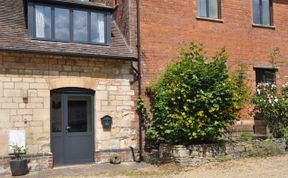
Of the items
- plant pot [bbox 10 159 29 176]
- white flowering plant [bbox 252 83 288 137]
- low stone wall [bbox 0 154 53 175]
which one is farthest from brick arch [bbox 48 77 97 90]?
white flowering plant [bbox 252 83 288 137]

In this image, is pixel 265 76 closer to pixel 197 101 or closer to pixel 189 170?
pixel 197 101

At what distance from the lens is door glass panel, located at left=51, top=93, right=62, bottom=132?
42.0 ft

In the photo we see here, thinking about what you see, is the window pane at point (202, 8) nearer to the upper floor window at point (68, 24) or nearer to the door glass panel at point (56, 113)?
the upper floor window at point (68, 24)

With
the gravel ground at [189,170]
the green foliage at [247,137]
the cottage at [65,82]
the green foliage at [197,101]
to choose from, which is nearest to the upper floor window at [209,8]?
the cottage at [65,82]

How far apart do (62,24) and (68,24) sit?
0.19 metres

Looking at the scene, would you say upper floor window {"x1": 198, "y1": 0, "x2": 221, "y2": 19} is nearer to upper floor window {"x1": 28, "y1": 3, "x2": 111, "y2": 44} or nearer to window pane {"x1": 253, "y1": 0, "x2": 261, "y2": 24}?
window pane {"x1": 253, "y1": 0, "x2": 261, "y2": 24}

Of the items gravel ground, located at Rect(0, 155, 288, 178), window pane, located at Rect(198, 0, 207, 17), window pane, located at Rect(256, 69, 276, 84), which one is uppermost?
window pane, located at Rect(198, 0, 207, 17)

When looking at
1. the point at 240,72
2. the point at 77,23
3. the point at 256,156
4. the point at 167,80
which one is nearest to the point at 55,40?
the point at 77,23

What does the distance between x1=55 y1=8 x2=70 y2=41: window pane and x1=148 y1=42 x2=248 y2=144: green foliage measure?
11.6ft

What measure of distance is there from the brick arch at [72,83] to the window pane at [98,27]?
4.63 feet

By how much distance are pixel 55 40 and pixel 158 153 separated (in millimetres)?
4890

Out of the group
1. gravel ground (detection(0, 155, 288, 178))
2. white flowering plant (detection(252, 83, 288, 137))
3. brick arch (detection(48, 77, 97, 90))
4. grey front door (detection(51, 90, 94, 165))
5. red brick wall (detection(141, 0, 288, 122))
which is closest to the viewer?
gravel ground (detection(0, 155, 288, 178))

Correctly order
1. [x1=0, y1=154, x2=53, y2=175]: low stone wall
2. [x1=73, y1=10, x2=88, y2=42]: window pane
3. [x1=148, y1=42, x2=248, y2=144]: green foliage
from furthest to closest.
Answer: [x1=73, y1=10, x2=88, y2=42]: window pane, [x1=148, y1=42, x2=248, y2=144]: green foliage, [x1=0, y1=154, x2=53, y2=175]: low stone wall

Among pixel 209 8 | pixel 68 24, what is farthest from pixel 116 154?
pixel 209 8
